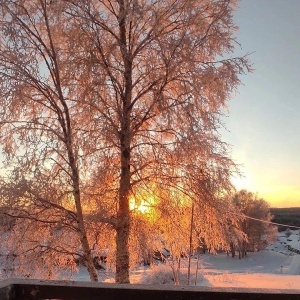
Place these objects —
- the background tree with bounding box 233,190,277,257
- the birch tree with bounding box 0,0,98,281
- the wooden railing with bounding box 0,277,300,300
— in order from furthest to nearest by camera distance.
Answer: the background tree with bounding box 233,190,277,257 < the birch tree with bounding box 0,0,98,281 < the wooden railing with bounding box 0,277,300,300

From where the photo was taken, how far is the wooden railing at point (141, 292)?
1979 mm

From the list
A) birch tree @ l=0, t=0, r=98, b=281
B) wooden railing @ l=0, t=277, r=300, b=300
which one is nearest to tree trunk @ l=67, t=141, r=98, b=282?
birch tree @ l=0, t=0, r=98, b=281

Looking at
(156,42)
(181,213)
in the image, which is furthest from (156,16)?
(181,213)

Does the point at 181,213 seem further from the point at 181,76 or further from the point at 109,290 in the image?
the point at 109,290

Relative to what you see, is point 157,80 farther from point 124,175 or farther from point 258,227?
point 258,227

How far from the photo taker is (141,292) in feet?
6.59

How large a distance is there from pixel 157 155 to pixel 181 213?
1391 millimetres

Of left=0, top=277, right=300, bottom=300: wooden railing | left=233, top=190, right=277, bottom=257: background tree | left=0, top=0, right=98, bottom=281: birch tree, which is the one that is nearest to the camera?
left=0, top=277, right=300, bottom=300: wooden railing

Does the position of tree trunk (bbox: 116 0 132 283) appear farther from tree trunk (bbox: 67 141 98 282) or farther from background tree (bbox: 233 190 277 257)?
background tree (bbox: 233 190 277 257)

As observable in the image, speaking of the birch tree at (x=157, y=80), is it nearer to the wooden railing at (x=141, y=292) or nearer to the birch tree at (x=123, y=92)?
the birch tree at (x=123, y=92)

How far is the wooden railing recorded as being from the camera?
6.49ft

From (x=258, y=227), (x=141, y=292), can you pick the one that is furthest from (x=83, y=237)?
(x=258, y=227)

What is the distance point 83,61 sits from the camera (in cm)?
789

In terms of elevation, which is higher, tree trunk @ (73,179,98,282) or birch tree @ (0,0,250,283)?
birch tree @ (0,0,250,283)
